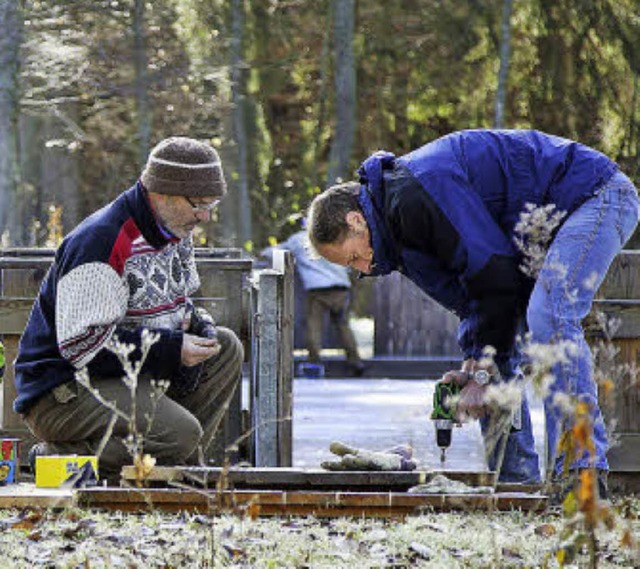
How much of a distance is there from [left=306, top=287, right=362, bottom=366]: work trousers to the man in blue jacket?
14802 millimetres

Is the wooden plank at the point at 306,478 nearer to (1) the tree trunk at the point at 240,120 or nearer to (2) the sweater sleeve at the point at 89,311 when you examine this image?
(2) the sweater sleeve at the point at 89,311

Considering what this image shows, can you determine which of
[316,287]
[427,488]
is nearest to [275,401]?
[427,488]

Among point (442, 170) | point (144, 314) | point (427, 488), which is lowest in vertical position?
point (427, 488)

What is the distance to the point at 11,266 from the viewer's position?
10.2 metres

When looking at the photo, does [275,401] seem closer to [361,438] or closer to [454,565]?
[454,565]

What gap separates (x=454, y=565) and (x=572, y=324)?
167 centimetres

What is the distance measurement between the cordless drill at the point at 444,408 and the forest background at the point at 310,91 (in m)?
17.8

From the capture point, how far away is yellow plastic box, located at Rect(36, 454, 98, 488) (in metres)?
7.94

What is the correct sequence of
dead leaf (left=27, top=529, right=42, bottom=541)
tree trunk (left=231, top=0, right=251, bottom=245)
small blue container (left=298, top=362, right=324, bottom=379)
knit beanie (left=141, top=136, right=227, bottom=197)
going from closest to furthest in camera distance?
dead leaf (left=27, top=529, right=42, bottom=541), knit beanie (left=141, top=136, right=227, bottom=197), small blue container (left=298, top=362, right=324, bottom=379), tree trunk (left=231, top=0, right=251, bottom=245)

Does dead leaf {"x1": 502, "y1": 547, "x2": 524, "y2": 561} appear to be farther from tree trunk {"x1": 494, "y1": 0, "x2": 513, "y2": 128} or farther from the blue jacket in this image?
tree trunk {"x1": 494, "y1": 0, "x2": 513, "y2": 128}

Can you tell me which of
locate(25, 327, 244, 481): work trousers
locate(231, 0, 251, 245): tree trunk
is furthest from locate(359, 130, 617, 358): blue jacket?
locate(231, 0, 251, 245): tree trunk

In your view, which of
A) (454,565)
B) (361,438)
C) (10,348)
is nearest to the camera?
(454,565)

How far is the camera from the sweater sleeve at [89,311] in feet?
26.7

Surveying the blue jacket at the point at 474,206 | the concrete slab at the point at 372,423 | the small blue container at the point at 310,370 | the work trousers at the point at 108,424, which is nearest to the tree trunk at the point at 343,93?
the small blue container at the point at 310,370
